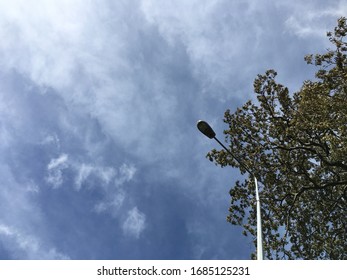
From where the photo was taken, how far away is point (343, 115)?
12.8 m

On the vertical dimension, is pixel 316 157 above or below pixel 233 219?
above

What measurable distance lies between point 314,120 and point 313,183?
11.9ft

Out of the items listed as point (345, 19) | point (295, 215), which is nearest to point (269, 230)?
point (295, 215)

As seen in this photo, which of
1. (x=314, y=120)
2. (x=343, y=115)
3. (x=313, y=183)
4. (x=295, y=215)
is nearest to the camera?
(x=343, y=115)

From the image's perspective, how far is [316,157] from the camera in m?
16.2

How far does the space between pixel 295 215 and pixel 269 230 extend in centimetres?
196

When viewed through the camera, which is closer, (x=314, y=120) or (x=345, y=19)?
(x=314, y=120)

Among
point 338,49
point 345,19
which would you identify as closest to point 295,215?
point 338,49
